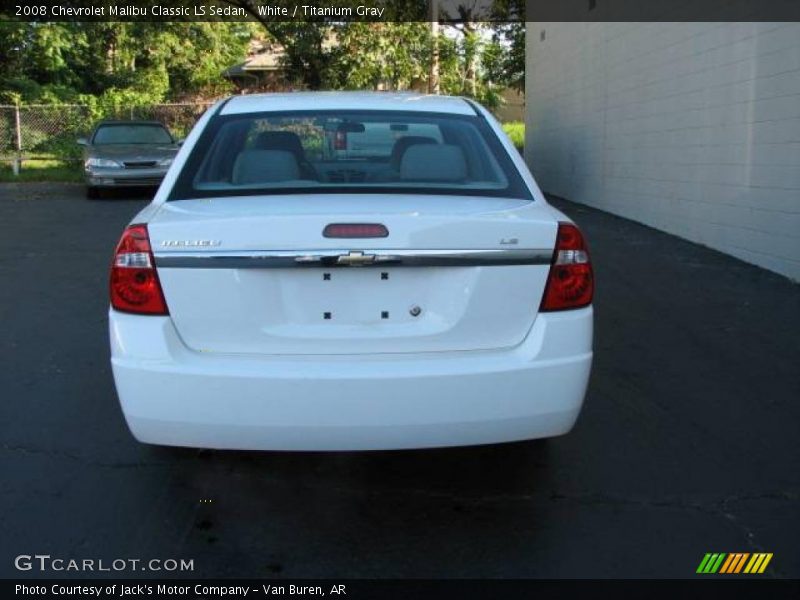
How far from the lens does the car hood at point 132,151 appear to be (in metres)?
17.0

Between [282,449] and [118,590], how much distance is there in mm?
742

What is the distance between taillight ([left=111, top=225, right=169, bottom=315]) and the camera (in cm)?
333

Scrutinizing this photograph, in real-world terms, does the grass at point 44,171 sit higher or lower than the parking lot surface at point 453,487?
higher

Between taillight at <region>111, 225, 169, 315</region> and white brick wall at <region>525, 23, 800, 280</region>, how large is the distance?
641 centimetres

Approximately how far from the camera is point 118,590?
3.13 metres

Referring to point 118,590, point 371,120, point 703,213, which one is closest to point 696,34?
point 703,213

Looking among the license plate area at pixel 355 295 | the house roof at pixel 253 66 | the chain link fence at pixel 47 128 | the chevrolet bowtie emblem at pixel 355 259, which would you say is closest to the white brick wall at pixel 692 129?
the license plate area at pixel 355 295

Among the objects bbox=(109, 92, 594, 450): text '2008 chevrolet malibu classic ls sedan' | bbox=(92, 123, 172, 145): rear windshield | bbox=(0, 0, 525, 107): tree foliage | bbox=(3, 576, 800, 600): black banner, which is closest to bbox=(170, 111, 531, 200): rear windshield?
bbox=(109, 92, 594, 450): text '2008 chevrolet malibu classic ls sedan'

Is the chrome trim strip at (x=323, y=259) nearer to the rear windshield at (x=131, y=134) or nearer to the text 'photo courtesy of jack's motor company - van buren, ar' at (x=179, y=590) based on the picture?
the text 'photo courtesy of jack's motor company - van buren, ar' at (x=179, y=590)

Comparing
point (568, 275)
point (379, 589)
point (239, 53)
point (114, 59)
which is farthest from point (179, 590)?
point (239, 53)

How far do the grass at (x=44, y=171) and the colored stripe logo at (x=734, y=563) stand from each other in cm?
2004

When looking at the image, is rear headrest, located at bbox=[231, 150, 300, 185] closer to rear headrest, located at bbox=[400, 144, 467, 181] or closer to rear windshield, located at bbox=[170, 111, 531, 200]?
rear windshield, located at bbox=[170, 111, 531, 200]

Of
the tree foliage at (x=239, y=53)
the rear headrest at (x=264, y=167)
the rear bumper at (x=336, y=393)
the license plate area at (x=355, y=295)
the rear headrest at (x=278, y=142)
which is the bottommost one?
the rear bumper at (x=336, y=393)

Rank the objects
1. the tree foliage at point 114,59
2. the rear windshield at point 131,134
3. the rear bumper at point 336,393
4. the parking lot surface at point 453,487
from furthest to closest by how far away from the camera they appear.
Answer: the tree foliage at point 114,59
the rear windshield at point 131,134
the parking lot surface at point 453,487
the rear bumper at point 336,393
